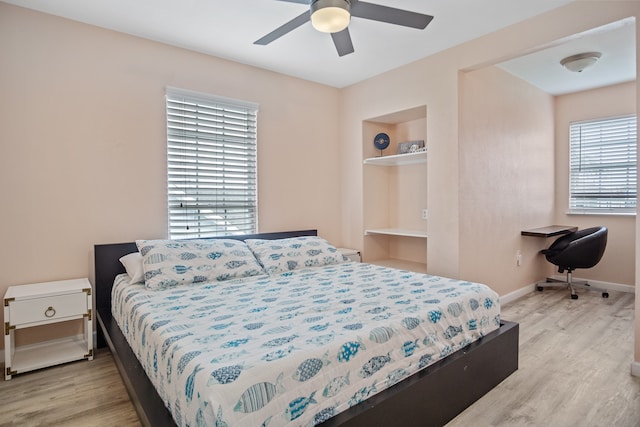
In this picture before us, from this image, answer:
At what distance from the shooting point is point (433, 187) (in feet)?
11.8

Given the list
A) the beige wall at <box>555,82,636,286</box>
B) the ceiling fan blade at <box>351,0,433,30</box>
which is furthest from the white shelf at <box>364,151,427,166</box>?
the beige wall at <box>555,82,636,286</box>

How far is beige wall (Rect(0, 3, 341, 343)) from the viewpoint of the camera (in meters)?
2.65

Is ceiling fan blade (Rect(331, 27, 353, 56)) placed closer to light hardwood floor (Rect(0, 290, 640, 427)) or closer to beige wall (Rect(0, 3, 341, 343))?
Answer: beige wall (Rect(0, 3, 341, 343))

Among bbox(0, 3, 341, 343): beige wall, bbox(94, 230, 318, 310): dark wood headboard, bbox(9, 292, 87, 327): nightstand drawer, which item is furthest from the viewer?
bbox(94, 230, 318, 310): dark wood headboard

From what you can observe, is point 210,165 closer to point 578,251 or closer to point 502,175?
point 502,175

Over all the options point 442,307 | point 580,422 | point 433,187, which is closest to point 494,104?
point 433,187

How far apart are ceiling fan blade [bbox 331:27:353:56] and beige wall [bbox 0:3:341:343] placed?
1441 mm

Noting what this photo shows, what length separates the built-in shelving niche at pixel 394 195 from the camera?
4270 millimetres

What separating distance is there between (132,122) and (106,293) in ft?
4.80

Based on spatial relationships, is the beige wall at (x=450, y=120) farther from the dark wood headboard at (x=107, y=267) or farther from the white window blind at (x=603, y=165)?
the dark wood headboard at (x=107, y=267)

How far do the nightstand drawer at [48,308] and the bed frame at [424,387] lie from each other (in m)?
0.23

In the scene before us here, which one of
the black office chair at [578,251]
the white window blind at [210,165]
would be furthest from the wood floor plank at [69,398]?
the black office chair at [578,251]

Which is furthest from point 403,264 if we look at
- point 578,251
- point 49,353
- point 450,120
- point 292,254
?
point 49,353

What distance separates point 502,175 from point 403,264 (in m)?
1.48
